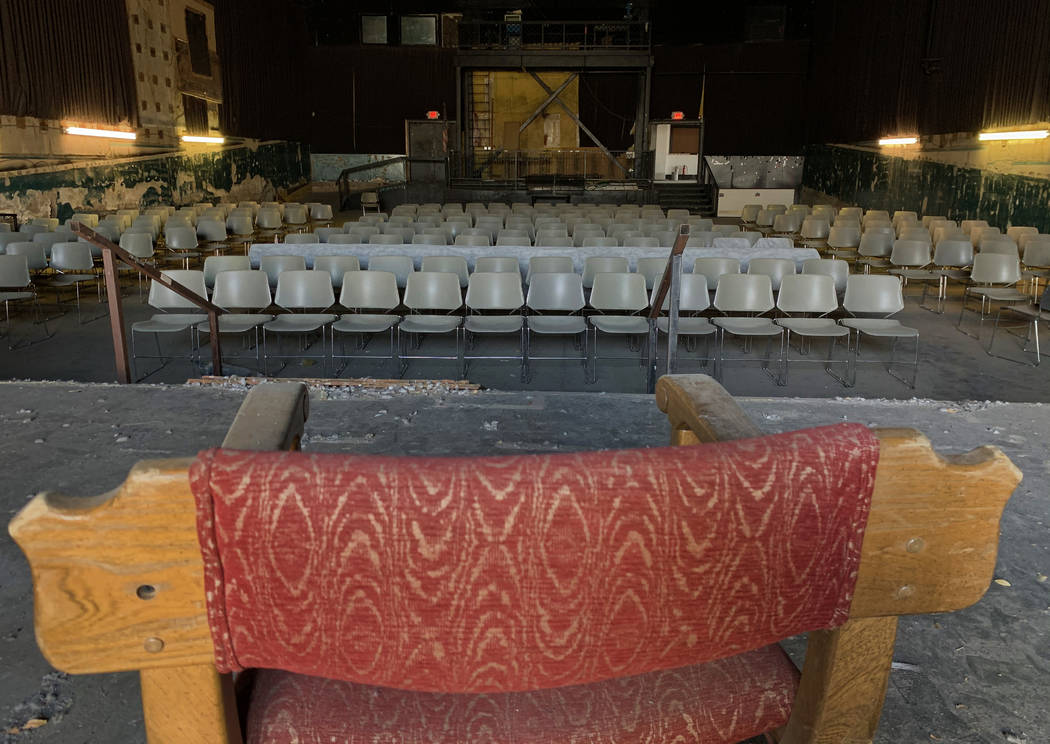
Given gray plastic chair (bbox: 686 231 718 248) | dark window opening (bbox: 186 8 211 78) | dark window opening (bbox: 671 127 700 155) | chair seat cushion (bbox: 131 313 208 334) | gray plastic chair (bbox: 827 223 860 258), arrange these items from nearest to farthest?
chair seat cushion (bbox: 131 313 208 334)
gray plastic chair (bbox: 686 231 718 248)
gray plastic chair (bbox: 827 223 860 258)
dark window opening (bbox: 186 8 211 78)
dark window opening (bbox: 671 127 700 155)

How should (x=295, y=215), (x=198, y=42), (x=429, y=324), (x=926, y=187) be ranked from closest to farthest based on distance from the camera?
(x=429, y=324) → (x=295, y=215) → (x=926, y=187) → (x=198, y=42)

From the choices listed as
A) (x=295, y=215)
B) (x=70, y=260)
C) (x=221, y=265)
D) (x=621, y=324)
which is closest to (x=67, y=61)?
(x=295, y=215)

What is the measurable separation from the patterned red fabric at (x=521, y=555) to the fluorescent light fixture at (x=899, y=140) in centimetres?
1732

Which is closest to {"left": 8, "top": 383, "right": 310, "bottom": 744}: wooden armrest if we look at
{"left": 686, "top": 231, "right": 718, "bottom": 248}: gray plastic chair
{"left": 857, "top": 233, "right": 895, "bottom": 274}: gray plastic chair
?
{"left": 686, "top": 231, "right": 718, "bottom": 248}: gray plastic chair

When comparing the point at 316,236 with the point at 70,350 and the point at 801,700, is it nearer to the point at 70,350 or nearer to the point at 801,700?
the point at 70,350

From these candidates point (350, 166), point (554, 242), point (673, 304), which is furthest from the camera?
point (350, 166)

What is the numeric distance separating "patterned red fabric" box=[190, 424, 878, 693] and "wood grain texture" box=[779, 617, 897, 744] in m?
0.17

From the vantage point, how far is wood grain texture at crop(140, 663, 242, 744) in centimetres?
106

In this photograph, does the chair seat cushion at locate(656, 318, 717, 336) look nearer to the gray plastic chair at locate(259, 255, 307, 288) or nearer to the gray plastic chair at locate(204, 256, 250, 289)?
the gray plastic chair at locate(259, 255, 307, 288)

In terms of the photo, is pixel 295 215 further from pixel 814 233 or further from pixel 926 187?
pixel 926 187

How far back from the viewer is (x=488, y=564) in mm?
957

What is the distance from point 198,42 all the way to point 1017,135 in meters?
16.3

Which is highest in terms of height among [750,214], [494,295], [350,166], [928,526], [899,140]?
[899,140]

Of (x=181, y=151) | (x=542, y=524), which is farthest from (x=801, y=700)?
(x=181, y=151)
